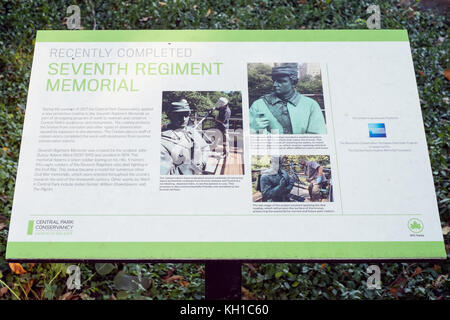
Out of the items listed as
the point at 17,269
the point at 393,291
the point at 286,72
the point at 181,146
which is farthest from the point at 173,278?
the point at 286,72

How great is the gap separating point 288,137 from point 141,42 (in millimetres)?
963

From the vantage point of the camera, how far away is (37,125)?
1925 millimetres

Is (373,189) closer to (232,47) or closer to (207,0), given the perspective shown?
(232,47)

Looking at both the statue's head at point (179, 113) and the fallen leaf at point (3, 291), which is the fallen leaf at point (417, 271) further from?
the fallen leaf at point (3, 291)

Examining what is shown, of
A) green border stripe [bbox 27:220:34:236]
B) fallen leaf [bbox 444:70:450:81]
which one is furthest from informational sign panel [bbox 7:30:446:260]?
fallen leaf [bbox 444:70:450:81]

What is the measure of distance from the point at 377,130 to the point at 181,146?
99 cm

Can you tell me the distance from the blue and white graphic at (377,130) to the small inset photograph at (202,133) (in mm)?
660

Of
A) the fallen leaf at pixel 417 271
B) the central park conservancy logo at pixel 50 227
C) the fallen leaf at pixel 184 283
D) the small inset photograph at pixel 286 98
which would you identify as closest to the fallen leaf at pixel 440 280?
the fallen leaf at pixel 417 271

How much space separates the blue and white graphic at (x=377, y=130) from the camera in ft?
6.28

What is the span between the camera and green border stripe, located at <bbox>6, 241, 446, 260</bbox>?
1.74 m

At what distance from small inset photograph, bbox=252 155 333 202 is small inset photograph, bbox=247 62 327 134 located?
0.15 meters

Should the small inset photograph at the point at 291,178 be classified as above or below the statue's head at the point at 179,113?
below

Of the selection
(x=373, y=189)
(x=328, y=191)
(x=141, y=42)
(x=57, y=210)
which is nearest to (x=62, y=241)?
(x=57, y=210)

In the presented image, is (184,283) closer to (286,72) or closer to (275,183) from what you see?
(275,183)
